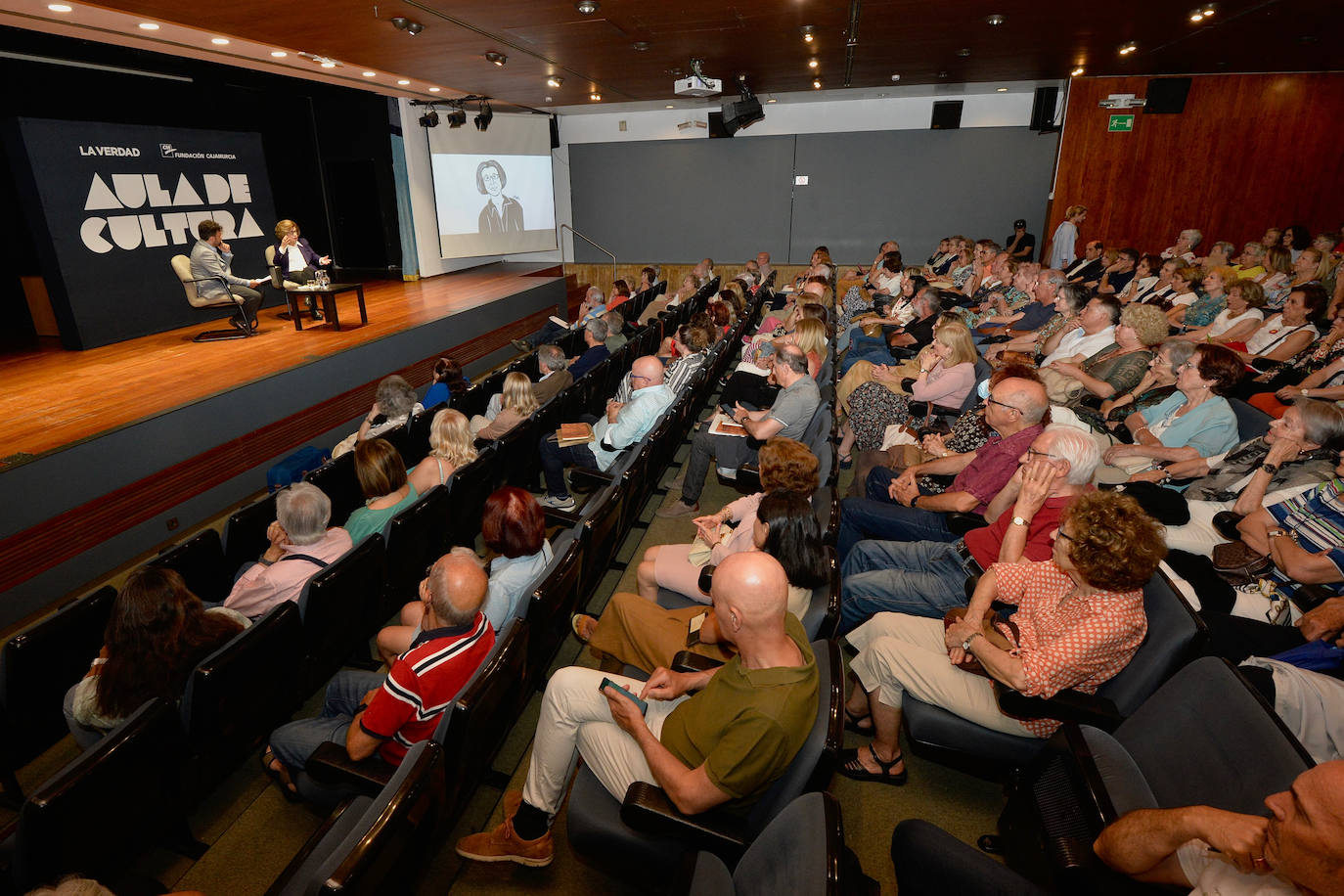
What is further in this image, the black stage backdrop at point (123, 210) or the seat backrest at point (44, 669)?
the black stage backdrop at point (123, 210)

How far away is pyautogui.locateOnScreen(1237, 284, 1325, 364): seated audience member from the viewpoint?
4.60 meters

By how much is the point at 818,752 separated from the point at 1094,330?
4645mm

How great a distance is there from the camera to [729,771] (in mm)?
1582

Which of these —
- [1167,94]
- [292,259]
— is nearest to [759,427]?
[292,259]

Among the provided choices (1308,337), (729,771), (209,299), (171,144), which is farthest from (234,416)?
(1308,337)

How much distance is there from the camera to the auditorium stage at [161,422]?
397cm

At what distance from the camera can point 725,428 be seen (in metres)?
4.14

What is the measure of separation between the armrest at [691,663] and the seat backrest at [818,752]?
38 centimetres

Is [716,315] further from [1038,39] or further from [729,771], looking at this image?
[729,771]

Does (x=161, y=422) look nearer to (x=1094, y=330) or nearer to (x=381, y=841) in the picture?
(x=381, y=841)

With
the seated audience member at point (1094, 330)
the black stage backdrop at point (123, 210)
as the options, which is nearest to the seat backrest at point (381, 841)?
the seated audience member at point (1094, 330)

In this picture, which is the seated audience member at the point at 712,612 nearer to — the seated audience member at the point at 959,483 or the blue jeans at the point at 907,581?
the blue jeans at the point at 907,581

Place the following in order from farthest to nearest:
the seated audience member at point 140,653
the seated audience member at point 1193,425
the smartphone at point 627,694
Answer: the seated audience member at point 1193,425, the seated audience member at point 140,653, the smartphone at point 627,694

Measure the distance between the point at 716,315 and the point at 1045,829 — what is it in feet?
18.2
